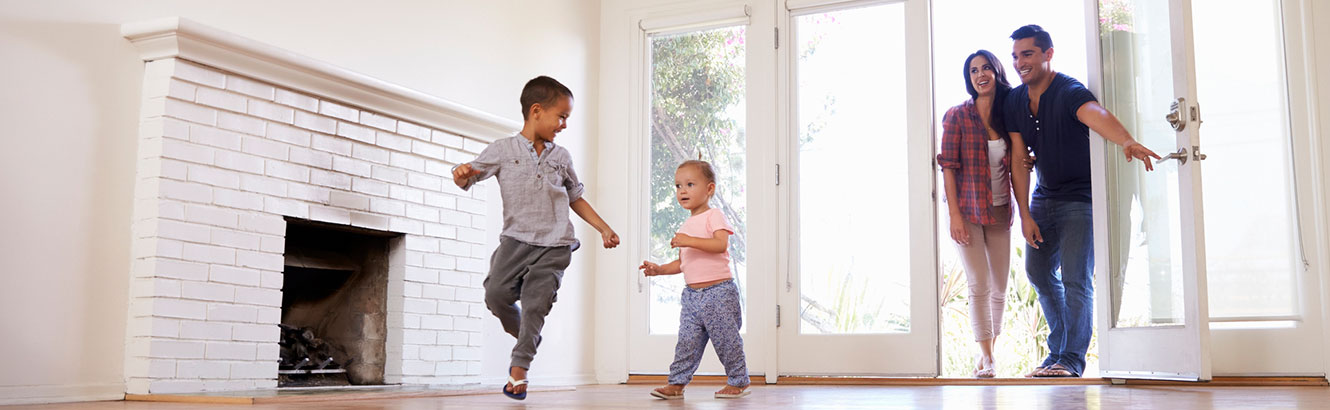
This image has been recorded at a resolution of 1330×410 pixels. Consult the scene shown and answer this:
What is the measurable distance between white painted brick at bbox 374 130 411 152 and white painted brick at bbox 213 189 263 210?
58 cm

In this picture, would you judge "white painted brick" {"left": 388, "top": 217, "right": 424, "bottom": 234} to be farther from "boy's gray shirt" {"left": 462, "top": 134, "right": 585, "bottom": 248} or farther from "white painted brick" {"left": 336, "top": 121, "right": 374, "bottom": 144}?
"boy's gray shirt" {"left": 462, "top": 134, "right": 585, "bottom": 248}

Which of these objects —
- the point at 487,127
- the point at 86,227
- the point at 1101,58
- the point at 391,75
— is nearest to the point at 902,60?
the point at 1101,58

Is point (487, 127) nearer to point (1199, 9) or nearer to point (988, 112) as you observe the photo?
point (988, 112)

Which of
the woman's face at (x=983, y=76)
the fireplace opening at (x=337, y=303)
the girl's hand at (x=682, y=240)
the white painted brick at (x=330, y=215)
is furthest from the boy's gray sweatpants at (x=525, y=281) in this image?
the woman's face at (x=983, y=76)

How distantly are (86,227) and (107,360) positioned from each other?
36 cm

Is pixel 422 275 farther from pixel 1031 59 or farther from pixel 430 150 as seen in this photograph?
pixel 1031 59

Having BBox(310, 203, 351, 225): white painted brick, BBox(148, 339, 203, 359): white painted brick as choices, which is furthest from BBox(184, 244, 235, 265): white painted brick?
BBox(310, 203, 351, 225): white painted brick

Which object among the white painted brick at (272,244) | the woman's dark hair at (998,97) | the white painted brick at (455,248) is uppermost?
the woman's dark hair at (998,97)

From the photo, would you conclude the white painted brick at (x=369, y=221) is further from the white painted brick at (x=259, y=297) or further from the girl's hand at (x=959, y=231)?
the girl's hand at (x=959, y=231)

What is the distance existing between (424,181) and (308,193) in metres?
0.58

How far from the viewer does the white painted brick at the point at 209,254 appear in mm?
2965

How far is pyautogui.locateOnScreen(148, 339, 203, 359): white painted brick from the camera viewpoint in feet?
9.30

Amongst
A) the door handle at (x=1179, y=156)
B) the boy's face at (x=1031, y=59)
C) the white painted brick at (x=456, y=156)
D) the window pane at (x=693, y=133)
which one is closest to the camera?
the door handle at (x=1179, y=156)

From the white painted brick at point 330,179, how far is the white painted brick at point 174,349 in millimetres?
670
